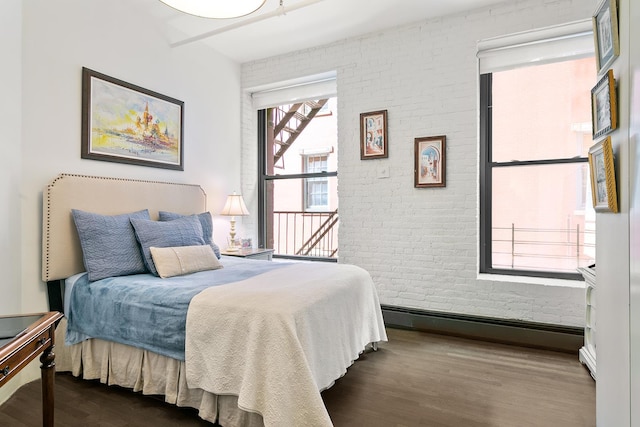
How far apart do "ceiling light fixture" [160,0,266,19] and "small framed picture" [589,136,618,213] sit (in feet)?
5.69

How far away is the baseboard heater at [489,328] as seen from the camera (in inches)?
110

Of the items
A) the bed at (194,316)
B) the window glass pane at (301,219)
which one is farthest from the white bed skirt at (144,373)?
the window glass pane at (301,219)

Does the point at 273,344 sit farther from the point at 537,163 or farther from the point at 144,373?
the point at 537,163

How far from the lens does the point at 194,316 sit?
5.90 feet

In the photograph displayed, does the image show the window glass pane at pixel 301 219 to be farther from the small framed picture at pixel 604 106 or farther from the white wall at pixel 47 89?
the small framed picture at pixel 604 106

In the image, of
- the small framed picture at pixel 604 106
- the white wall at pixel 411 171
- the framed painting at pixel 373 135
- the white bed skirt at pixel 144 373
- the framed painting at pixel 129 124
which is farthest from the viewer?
the framed painting at pixel 373 135

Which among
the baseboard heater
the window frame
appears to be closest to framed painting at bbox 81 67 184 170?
the baseboard heater

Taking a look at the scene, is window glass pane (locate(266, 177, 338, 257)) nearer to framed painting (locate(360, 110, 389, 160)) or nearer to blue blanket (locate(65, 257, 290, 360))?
framed painting (locate(360, 110, 389, 160))

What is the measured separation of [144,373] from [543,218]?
11.0 feet

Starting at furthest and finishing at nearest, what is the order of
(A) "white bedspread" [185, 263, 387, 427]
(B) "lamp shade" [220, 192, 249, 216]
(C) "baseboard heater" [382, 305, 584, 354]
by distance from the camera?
(B) "lamp shade" [220, 192, 249, 216], (C) "baseboard heater" [382, 305, 584, 354], (A) "white bedspread" [185, 263, 387, 427]

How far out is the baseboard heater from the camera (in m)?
2.79

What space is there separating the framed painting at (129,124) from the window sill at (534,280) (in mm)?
3126

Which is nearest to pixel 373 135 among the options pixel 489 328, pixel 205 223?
pixel 205 223

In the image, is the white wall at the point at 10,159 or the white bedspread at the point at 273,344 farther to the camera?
Answer: the white wall at the point at 10,159
